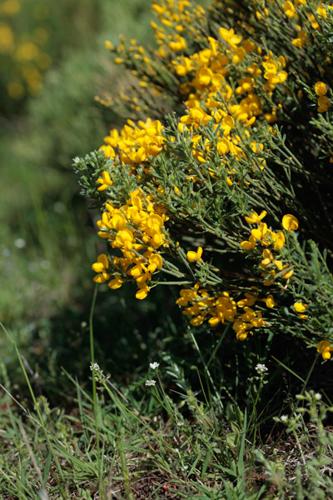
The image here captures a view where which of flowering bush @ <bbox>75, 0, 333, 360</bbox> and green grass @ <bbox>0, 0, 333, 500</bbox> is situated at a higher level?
flowering bush @ <bbox>75, 0, 333, 360</bbox>

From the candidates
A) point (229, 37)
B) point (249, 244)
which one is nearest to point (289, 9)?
point (229, 37)

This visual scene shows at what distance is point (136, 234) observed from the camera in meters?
1.83

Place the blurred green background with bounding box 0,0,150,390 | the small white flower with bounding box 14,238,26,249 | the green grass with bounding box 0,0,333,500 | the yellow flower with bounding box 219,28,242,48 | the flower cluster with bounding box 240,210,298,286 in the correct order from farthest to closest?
the small white flower with bounding box 14,238,26,249 < the blurred green background with bounding box 0,0,150,390 < the yellow flower with bounding box 219,28,242,48 < the green grass with bounding box 0,0,333,500 < the flower cluster with bounding box 240,210,298,286

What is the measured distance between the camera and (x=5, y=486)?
7.11 ft

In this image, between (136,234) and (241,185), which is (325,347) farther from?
(136,234)

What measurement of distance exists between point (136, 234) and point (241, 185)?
0.36 m

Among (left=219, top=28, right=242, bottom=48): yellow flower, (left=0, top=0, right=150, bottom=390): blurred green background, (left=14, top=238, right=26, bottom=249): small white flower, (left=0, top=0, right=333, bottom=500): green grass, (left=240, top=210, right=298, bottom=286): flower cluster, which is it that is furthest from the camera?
(left=14, top=238, right=26, bottom=249): small white flower

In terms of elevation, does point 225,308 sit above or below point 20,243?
above

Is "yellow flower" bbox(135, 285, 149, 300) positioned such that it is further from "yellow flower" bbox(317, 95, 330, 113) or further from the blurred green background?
"yellow flower" bbox(317, 95, 330, 113)

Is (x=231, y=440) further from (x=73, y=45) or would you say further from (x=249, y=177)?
(x=73, y=45)

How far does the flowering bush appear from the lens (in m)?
1.80

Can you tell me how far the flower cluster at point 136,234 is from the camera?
1786 mm

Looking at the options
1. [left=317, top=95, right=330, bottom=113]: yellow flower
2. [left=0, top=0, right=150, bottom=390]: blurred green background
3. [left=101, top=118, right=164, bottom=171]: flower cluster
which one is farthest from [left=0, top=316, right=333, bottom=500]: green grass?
[left=317, top=95, right=330, bottom=113]: yellow flower

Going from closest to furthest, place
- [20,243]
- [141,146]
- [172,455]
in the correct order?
1. [141,146]
2. [172,455]
3. [20,243]
